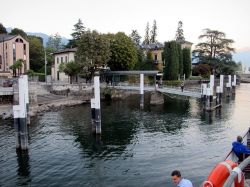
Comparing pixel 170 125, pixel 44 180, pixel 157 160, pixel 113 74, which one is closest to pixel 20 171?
pixel 44 180

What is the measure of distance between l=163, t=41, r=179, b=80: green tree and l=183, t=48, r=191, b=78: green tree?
1126 cm

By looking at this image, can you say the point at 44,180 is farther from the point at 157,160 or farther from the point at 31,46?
the point at 31,46

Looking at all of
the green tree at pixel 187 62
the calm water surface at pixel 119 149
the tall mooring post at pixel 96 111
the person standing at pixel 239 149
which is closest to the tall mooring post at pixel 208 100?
the calm water surface at pixel 119 149

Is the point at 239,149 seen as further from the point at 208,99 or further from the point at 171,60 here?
the point at 171,60

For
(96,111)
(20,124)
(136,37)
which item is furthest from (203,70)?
(20,124)

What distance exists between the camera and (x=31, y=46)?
10600 cm

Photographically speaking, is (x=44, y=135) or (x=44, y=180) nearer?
(x=44, y=180)

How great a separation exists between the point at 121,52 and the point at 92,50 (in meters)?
12.3

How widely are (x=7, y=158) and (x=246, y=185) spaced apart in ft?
69.8

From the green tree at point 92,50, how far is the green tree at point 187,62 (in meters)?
37.3

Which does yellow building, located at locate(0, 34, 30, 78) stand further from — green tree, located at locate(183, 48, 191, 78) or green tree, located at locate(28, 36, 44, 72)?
green tree, located at locate(183, 48, 191, 78)

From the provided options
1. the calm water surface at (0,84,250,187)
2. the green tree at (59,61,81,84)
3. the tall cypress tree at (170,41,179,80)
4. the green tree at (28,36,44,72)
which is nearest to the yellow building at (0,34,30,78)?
the green tree at (59,61,81,84)

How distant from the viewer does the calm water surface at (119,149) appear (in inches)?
877

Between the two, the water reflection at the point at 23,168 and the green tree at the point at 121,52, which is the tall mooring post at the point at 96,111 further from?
the green tree at the point at 121,52
